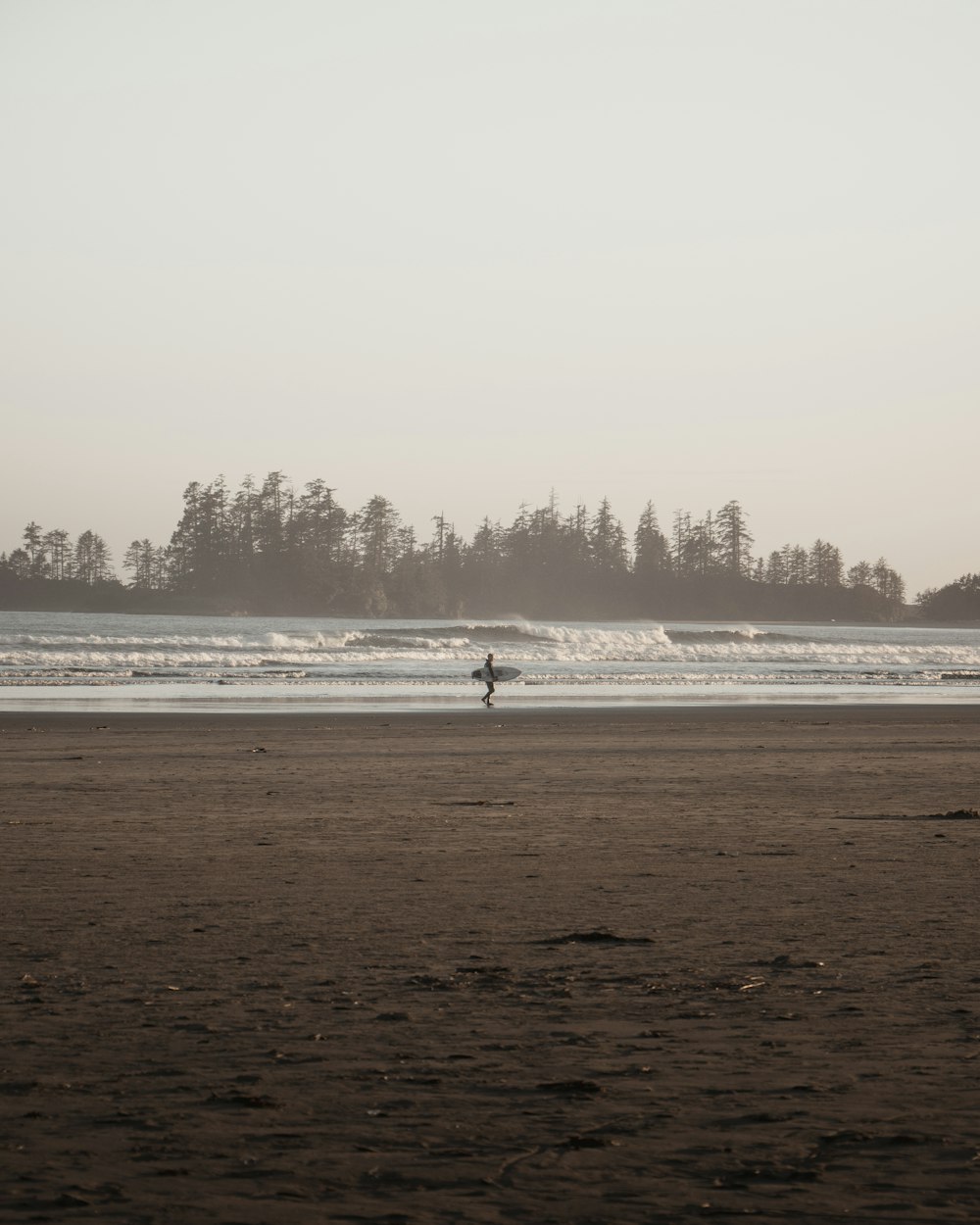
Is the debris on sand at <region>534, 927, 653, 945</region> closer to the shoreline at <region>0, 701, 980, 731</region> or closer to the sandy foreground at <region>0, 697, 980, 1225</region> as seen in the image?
the sandy foreground at <region>0, 697, 980, 1225</region>

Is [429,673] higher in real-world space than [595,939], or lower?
lower

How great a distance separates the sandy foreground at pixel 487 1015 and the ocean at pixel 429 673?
19.3 m

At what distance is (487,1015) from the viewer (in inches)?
217

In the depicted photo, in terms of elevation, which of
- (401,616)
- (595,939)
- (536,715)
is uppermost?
(401,616)

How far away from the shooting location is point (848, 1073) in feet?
15.6

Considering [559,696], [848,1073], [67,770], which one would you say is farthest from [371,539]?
[848,1073]

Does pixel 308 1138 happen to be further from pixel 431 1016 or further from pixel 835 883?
pixel 835 883

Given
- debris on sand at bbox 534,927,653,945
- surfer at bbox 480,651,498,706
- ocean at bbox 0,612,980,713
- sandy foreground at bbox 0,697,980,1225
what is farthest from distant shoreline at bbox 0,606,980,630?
debris on sand at bbox 534,927,653,945

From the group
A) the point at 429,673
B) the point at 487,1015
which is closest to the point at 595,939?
the point at 487,1015

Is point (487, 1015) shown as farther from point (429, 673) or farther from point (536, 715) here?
point (429, 673)

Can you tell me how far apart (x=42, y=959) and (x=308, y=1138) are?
272 centimetres

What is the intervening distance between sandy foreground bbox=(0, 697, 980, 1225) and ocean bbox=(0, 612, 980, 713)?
19.3m

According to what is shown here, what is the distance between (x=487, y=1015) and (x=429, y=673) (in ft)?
139

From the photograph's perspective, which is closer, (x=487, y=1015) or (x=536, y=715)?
(x=487, y=1015)
